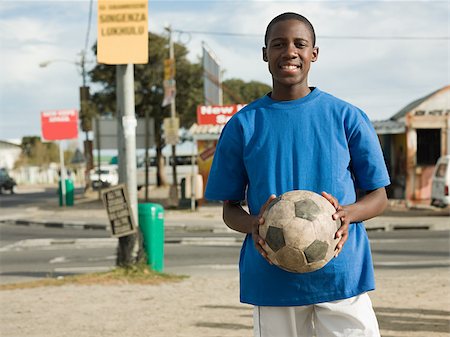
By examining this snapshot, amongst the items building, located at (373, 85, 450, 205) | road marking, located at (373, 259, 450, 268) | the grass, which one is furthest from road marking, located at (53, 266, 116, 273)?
building, located at (373, 85, 450, 205)

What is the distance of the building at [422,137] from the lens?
26.0m

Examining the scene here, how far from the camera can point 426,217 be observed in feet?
73.1

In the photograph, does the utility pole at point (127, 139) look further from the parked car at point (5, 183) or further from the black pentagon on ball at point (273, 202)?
the parked car at point (5, 183)

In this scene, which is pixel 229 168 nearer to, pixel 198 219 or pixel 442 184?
pixel 198 219

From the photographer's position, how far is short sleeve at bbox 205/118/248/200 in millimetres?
3371

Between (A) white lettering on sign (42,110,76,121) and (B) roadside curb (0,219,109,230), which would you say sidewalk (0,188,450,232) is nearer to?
(B) roadside curb (0,219,109,230)

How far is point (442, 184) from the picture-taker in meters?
→ 22.6

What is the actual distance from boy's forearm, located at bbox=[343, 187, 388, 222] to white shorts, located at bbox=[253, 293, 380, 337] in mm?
338

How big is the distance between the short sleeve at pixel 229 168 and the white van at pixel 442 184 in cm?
1981

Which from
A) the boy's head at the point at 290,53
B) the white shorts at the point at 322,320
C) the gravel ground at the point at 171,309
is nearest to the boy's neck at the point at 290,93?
the boy's head at the point at 290,53

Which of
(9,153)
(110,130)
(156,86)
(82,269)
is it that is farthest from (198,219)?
(9,153)

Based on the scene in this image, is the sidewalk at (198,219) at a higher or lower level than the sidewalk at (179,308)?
lower

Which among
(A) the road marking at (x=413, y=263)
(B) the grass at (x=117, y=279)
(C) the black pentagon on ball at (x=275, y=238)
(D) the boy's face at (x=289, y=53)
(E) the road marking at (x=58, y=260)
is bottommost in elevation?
(E) the road marking at (x=58, y=260)

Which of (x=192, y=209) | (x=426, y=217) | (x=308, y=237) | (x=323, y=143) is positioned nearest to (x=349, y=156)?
(x=323, y=143)
